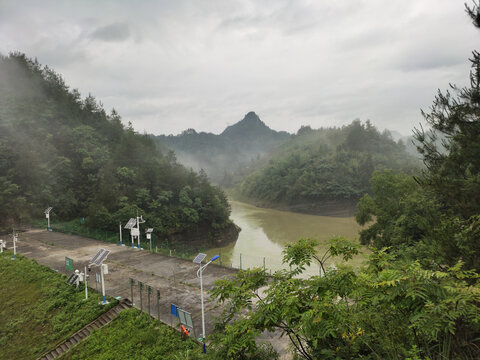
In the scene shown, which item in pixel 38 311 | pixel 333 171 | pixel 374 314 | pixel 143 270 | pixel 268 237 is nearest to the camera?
pixel 374 314

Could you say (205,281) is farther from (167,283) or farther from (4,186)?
(4,186)

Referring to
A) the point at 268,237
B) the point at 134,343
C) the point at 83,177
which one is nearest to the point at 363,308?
the point at 134,343

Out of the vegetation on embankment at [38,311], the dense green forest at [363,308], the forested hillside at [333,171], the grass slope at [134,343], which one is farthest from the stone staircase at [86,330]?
the forested hillside at [333,171]

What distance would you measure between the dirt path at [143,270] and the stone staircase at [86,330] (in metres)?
0.65

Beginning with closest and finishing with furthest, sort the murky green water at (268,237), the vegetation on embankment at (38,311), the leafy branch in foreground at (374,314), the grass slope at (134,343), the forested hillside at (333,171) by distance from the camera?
the leafy branch in foreground at (374,314) → the grass slope at (134,343) → the vegetation on embankment at (38,311) → the murky green water at (268,237) → the forested hillside at (333,171)

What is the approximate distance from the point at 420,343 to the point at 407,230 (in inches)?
660

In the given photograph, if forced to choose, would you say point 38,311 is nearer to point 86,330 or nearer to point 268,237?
point 86,330

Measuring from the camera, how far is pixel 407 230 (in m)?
18.2

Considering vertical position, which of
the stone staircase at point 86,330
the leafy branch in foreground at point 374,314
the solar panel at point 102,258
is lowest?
the stone staircase at point 86,330

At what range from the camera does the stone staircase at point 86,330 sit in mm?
10164

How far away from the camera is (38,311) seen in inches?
488

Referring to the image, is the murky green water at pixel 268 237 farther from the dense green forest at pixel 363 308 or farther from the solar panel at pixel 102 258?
the dense green forest at pixel 363 308

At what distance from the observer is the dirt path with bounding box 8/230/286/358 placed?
11.6 meters

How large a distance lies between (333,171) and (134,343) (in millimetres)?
60187
